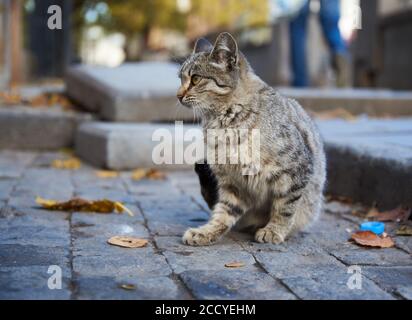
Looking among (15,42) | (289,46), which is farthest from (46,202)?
(289,46)

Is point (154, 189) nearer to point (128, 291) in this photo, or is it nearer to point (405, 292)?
point (128, 291)

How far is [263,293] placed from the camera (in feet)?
8.36

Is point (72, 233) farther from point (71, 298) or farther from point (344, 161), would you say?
point (344, 161)

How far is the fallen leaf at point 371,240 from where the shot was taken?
11.2 ft

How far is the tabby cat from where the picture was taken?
347 cm

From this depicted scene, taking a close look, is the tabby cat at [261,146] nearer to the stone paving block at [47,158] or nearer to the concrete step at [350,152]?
the concrete step at [350,152]

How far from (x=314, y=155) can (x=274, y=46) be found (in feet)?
42.0

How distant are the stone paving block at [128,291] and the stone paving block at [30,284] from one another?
7 cm

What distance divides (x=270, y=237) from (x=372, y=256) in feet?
1.82

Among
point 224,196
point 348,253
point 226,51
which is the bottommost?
point 348,253

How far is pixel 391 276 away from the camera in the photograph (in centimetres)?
284

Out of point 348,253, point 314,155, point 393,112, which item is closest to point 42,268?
point 348,253

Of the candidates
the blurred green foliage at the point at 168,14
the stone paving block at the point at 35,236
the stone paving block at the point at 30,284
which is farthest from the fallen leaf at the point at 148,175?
the blurred green foliage at the point at 168,14

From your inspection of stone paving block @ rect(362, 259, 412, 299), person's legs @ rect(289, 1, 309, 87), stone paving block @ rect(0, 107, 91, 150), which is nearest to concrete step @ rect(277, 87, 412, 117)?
stone paving block @ rect(0, 107, 91, 150)
